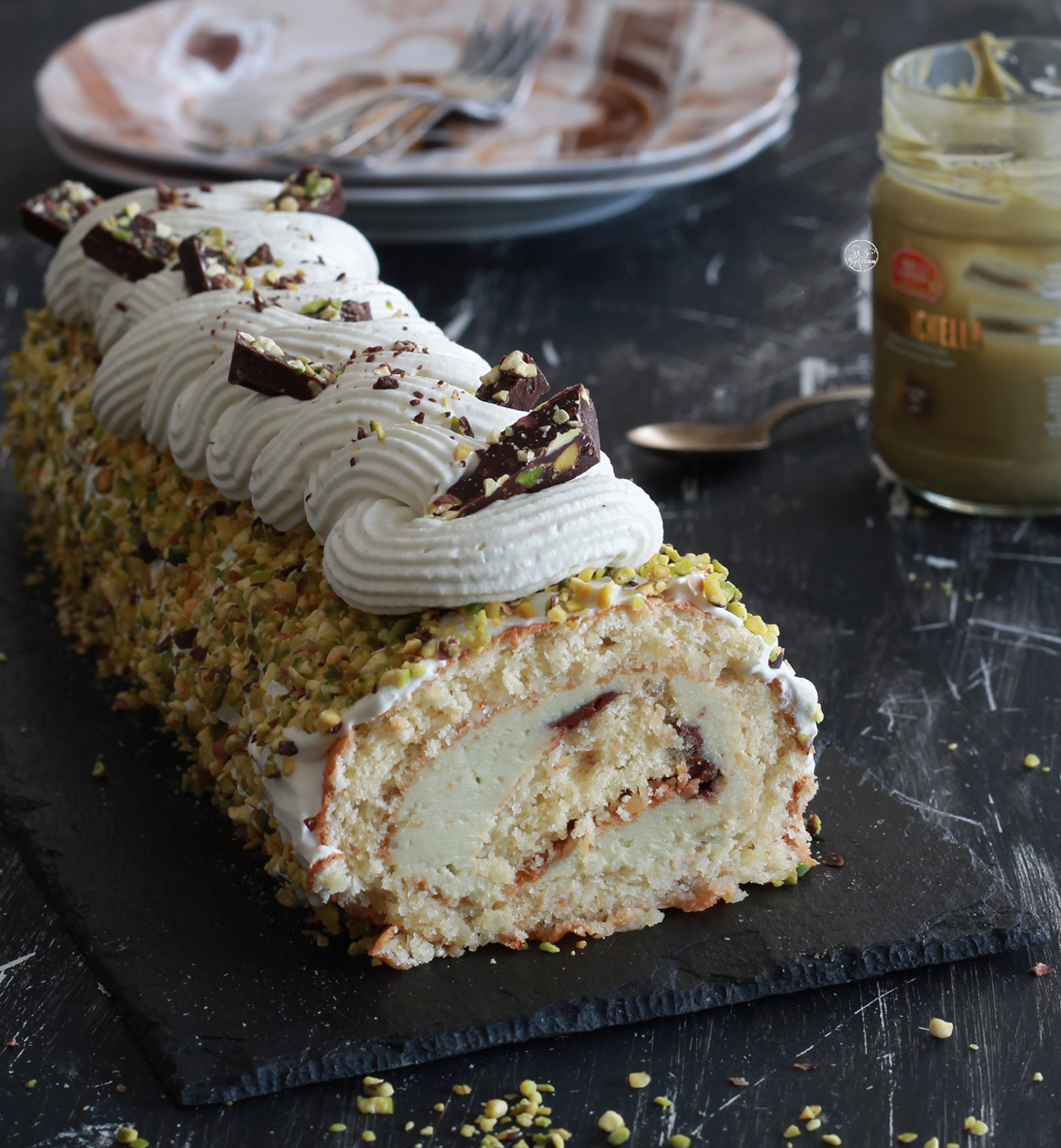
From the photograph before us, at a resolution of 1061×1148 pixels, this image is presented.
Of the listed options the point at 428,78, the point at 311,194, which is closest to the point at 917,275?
the point at 311,194

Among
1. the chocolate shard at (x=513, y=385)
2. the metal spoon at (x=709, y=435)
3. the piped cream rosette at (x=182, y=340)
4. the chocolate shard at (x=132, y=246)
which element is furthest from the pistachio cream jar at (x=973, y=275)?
the chocolate shard at (x=132, y=246)

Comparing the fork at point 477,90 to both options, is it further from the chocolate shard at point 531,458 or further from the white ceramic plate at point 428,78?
the chocolate shard at point 531,458

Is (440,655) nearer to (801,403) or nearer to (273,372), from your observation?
(273,372)

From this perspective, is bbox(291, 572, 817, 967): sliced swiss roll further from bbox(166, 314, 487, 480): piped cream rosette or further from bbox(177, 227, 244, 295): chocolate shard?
bbox(177, 227, 244, 295): chocolate shard

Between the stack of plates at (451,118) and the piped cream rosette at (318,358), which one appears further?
the stack of plates at (451,118)

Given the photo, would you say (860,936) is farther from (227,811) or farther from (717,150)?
(717,150)

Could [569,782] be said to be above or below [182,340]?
below
